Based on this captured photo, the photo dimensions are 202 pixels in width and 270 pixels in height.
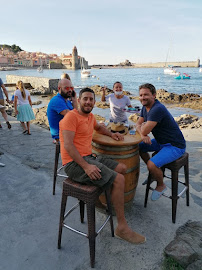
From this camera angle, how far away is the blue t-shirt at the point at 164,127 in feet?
8.95

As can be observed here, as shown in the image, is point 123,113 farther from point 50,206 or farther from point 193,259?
point 193,259

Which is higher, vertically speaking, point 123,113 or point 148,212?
point 123,113

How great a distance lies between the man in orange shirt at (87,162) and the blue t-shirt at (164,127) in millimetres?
712

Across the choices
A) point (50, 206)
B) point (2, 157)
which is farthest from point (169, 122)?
point (2, 157)

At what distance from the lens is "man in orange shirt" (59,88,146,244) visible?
2.20m

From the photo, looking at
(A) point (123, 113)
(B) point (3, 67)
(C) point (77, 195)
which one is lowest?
(C) point (77, 195)

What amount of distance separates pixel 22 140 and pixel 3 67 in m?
138

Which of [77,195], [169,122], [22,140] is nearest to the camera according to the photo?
[77,195]

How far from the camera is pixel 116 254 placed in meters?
2.28

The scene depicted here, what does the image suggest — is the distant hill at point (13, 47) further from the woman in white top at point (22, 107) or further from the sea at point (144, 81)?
the woman in white top at point (22, 107)

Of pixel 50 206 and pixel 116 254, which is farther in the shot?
pixel 50 206

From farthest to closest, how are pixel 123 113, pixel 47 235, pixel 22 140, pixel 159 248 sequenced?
1. pixel 22 140
2. pixel 123 113
3. pixel 47 235
4. pixel 159 248

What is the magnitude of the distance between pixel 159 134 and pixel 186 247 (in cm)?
133

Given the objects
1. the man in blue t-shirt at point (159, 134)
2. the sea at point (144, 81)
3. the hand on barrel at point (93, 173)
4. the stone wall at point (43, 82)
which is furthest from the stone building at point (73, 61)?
the hand on barrel at point (93, 173)
